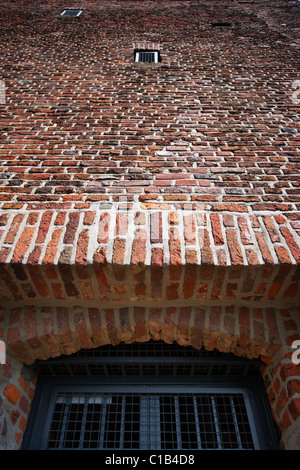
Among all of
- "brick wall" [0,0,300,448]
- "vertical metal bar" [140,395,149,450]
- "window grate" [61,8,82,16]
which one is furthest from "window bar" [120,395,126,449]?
"window grate" [61,8,82,16]

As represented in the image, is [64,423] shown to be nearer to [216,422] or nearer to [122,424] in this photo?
[122,424]

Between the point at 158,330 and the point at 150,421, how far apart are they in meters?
0.75

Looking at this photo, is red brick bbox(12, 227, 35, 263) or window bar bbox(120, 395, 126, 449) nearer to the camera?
red brick bbox(12, 227, 35, 263)

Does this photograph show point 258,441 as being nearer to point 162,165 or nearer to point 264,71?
point 162,165

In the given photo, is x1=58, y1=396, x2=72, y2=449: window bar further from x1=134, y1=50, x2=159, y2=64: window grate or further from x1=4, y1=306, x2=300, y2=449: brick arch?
x1=134, y1=50, x2=159, y2=64: window grate

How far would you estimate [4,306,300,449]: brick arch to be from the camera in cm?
177

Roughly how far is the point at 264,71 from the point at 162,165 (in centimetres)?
267

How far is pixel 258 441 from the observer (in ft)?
6.15

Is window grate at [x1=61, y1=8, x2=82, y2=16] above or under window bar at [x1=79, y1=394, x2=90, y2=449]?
above

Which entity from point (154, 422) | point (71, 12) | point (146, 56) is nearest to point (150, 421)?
point (154, 422)

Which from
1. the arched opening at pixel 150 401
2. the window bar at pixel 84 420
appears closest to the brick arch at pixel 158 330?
the arched opening at pixel 150 401

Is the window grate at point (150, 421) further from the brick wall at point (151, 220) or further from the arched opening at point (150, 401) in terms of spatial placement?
the brick wall at point (151, 220)

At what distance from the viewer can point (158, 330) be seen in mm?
1893
